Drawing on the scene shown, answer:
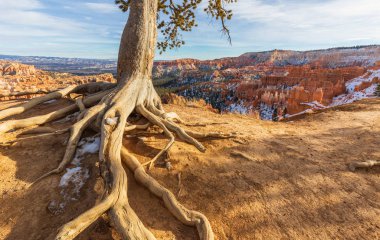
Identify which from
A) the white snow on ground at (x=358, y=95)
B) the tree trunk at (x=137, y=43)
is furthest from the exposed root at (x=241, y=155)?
the white snow on ground at (x=358, y=95)

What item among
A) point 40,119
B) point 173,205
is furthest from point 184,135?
point 40,119

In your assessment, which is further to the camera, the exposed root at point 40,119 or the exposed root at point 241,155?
the exposed root at point 241,155

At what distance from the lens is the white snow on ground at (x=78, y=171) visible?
12.8ft

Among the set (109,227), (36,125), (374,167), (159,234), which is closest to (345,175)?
(374,167)

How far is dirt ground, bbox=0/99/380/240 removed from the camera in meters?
3.47

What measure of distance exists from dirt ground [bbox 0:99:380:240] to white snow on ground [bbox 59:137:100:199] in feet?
0.34

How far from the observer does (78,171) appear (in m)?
4.29

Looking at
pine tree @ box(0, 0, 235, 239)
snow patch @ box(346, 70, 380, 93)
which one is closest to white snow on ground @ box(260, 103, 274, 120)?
snow patch @ box(346, 70, 380, 93)

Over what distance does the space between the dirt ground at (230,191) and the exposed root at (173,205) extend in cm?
12

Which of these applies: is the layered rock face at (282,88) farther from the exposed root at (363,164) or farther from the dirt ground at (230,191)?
the dirt ground at (230,191)

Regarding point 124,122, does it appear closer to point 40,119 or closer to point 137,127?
point 137,127

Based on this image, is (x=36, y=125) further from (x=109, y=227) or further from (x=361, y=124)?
(x=361, y=124)

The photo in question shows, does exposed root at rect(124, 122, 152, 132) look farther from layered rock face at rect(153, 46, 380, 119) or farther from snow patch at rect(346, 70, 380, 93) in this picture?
snow patch at rect(346, 70, 380, 93)

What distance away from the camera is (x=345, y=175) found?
4.98 m
